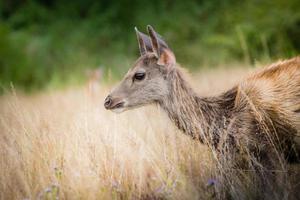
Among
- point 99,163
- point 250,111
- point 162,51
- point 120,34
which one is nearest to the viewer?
point 250,111

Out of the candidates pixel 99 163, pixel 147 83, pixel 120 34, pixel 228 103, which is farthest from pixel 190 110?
pixel 120 34

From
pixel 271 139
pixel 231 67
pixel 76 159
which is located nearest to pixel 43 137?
pixel 76 159

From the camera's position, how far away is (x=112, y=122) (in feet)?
20.9

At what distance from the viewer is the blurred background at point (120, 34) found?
43.0ft

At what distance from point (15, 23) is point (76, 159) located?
14.3 m

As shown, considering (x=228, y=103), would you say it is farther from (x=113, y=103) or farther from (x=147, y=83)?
(x=113, y=103)

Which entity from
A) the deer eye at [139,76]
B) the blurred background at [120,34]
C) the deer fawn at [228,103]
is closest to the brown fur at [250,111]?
the deer fawn at [228,103]

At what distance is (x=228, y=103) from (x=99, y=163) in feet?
3.69

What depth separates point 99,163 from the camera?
548 centimetres

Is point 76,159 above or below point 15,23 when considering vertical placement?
below

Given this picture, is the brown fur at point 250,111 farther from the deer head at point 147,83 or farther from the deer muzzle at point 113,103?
the deer muzzle at point 113,103

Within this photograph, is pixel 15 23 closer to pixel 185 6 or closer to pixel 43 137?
pixel 185 6

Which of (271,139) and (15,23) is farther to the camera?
(15,23)

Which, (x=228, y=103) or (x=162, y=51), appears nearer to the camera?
(x=228, y=103)
